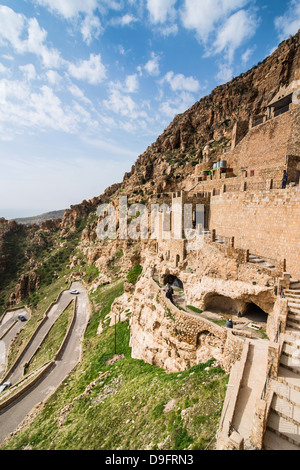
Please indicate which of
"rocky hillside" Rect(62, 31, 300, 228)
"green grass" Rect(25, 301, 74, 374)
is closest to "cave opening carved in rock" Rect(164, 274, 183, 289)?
"green grass" Rect(25, 301, 74, 374)

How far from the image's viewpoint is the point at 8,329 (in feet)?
121

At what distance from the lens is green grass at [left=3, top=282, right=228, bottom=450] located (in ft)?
21.5

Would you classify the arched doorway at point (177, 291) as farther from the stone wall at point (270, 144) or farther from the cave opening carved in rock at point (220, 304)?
the stone wall at point (270, 144)

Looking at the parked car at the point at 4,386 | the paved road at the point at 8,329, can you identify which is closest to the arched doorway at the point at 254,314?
the parked car at the point at 4,386

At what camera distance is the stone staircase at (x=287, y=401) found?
4.58m

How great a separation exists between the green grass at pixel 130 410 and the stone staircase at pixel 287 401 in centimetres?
181

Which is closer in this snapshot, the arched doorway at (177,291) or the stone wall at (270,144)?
the arched doorway at (177,291)

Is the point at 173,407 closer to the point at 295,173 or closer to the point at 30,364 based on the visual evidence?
the point at 295,173

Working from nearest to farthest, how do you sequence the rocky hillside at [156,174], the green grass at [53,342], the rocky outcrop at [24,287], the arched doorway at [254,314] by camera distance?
the arched doorway at [254,314]
the green grass at [53,342]
the rocky hillside at [156,174]
the rocky outcrop at [24,287]

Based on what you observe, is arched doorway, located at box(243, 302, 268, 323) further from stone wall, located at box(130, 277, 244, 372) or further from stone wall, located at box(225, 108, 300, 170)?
stone wall, located at box(225, 108, 300, 170)

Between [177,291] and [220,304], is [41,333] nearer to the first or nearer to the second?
[177,291]

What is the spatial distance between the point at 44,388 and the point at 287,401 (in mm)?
19458
